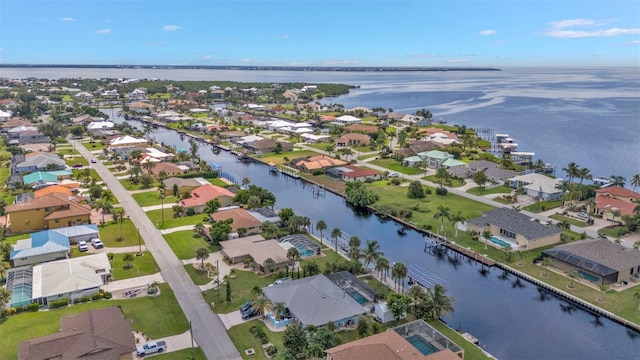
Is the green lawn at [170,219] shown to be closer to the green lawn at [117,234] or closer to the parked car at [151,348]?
the green lawn at [117,234]

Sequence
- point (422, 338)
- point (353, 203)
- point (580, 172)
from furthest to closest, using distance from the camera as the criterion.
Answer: point (580, 172), point (353, 203), point (422, 338)

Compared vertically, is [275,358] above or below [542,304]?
above

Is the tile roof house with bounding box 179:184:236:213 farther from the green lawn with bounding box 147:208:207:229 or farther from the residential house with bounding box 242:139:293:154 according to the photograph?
the residential house with bounding box 242:139:293:154

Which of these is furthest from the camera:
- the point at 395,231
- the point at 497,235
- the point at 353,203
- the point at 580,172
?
the point at 580,172

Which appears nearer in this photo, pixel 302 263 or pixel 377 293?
pixel 377 293

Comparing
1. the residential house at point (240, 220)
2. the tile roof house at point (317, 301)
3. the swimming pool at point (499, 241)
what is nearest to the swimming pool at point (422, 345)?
A: the tile roof house at point (317, 301)

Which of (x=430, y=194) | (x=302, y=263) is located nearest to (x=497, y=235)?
(x=430, y=194)

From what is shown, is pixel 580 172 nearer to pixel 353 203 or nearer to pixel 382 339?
pixel 353 203

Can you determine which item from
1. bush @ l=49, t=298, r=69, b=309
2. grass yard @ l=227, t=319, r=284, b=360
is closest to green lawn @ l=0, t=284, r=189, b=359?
bush @ l=49, t=298, r=69, b=309
